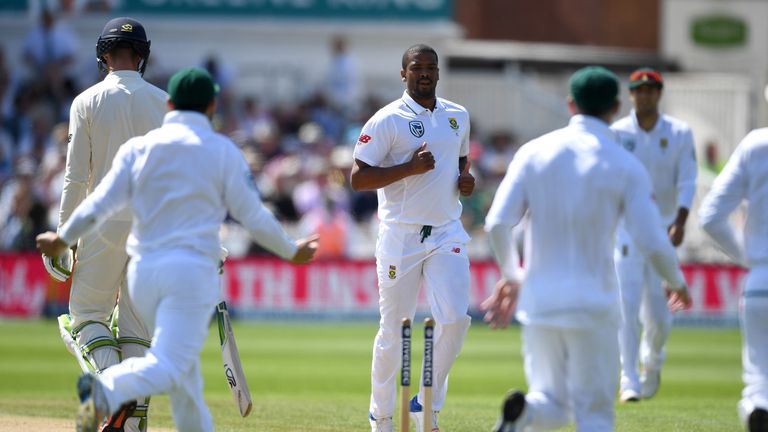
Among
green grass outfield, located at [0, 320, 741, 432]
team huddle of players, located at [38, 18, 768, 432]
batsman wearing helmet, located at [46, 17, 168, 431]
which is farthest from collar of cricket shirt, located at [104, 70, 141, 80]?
green grass outfield, located at [0, 320, 741, 432]

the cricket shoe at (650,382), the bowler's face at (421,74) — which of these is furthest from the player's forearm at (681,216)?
the bowler's face at (421,74)

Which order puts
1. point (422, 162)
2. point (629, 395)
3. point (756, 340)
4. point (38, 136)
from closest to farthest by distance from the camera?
1. point (756, 340)
2. point (422, 162)
3. point (629, 395)
4. point (38, 136)

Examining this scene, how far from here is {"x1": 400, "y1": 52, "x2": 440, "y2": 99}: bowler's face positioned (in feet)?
28.5

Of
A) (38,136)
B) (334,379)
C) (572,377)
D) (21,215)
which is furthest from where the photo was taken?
(38,136)

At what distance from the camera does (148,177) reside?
677 centimetres

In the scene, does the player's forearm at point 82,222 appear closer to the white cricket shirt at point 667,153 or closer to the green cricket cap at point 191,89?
the green cricket cap at point 191,89

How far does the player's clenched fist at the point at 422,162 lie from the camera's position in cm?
848

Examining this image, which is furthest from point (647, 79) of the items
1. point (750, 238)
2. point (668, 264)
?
point (668, 264)

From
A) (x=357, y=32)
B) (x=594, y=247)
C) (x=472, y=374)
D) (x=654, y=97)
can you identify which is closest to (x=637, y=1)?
(x=357, y=32)

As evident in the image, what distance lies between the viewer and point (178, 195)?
674 centimetres

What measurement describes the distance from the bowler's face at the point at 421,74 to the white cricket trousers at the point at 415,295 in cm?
90

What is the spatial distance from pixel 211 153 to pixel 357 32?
1998 centimetres

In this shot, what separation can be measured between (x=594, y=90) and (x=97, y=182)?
3.29 meters

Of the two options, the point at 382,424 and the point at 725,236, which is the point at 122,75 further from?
the point at 725,236
